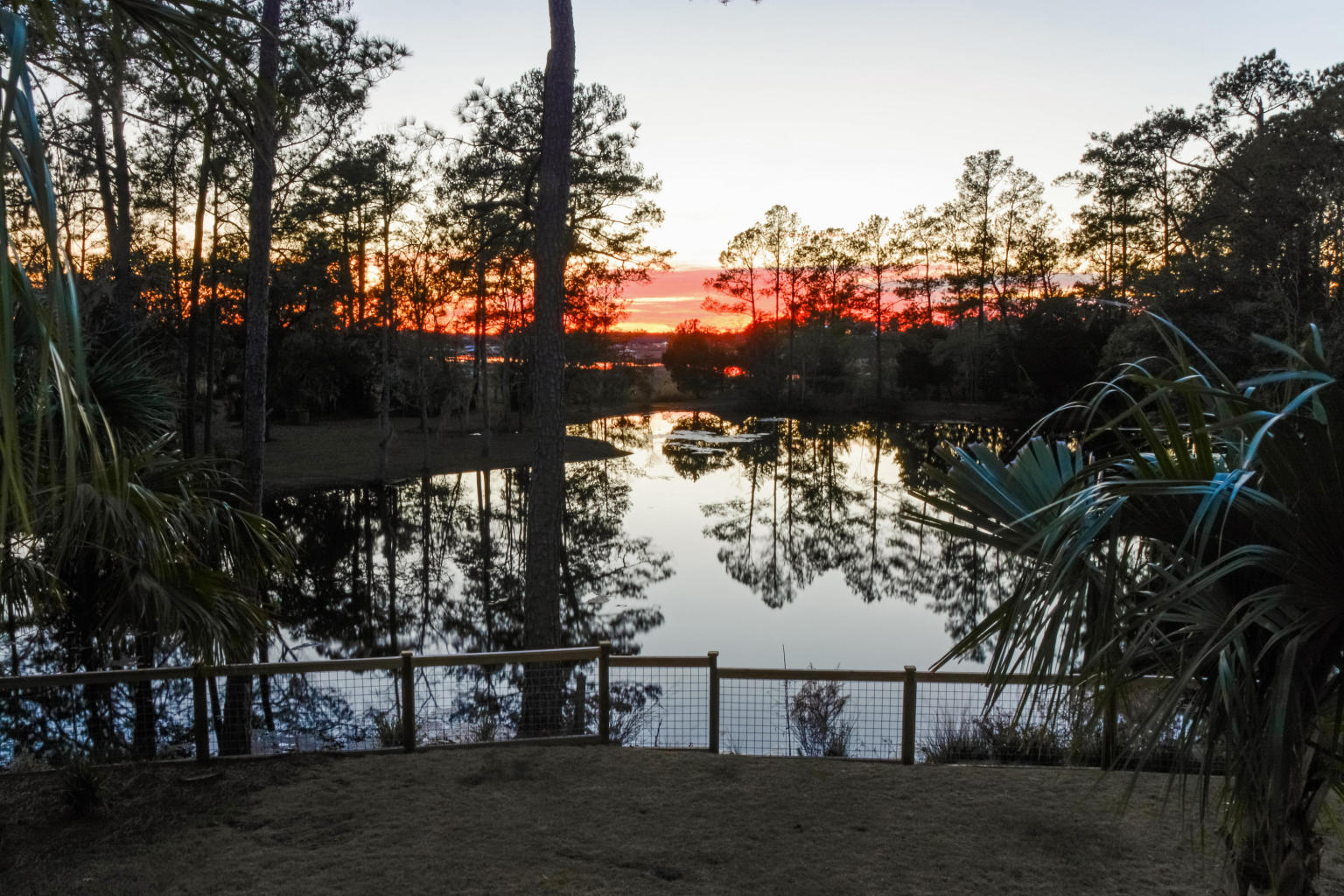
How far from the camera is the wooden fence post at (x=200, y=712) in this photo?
22.4ft

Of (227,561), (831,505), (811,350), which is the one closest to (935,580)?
(831,505)

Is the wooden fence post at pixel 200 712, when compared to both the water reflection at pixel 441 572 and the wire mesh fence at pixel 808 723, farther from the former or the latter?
the wire mesh fence at pixel 808 723

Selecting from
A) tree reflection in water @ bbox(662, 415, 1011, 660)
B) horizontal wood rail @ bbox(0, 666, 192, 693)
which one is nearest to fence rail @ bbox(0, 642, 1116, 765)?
horizontal wood rail @ bbox(0, 666, 192, 693)

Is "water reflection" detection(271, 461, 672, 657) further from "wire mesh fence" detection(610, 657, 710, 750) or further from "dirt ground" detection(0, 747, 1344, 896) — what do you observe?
"wire mesh fence" detection(610, 657, 710, 750)

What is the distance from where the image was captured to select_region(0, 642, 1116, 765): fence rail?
7117 mm

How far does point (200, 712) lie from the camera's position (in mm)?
7031

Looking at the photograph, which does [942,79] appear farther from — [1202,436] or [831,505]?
[1202,436]

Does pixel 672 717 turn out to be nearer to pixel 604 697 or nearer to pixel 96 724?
pixel 604 697

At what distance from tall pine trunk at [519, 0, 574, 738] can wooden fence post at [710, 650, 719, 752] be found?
2979 mm

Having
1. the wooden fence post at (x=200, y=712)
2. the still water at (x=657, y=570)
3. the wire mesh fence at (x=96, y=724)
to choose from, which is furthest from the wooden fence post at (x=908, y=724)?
the wire mesh fence at (x=96, y=724)

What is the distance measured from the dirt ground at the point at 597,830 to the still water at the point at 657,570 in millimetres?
2845

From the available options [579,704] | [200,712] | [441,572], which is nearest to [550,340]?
[579,704]

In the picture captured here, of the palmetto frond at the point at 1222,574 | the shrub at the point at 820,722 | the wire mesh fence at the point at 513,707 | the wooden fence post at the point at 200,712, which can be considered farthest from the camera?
the wire mesh fence at the point at 513,707

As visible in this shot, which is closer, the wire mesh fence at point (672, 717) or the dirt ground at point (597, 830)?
the dirt ground at point (597, 830)
